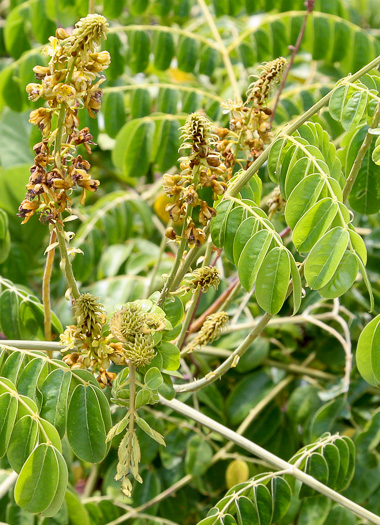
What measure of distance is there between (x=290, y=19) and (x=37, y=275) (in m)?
0.94

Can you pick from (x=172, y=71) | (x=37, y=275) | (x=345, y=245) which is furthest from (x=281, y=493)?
(x=172, y=71)

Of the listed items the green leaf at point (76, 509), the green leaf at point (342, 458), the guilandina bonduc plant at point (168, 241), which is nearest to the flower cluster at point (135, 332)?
the guilandina bonduc plant at point (168, 241)

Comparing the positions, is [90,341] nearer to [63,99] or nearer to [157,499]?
[63,99]

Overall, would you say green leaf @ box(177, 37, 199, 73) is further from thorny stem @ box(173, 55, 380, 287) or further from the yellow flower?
the yellow flower

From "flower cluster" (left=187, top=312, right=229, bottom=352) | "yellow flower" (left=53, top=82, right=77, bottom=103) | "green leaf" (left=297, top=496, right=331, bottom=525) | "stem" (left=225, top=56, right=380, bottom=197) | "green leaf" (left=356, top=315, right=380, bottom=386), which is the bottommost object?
"green leaf" (left=297, top=496, right=331, bottom=525)

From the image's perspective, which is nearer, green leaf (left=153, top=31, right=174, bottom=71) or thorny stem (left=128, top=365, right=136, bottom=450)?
thorny stem (left=128, top=365, right=136, bottom=450)

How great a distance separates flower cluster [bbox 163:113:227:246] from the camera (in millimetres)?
741

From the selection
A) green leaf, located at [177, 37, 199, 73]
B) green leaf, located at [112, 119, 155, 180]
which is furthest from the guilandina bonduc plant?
green leaf, located at [177, 37, 199, 73]

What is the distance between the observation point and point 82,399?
86 cm

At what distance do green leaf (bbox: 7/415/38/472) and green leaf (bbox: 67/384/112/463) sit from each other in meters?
0.06

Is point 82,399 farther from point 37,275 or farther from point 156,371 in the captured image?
point 37,275

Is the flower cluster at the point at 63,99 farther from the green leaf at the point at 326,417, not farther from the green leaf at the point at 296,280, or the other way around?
the green leaf at the point at 326,417

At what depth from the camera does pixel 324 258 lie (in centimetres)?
76

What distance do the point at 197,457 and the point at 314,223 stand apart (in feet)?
2.45
